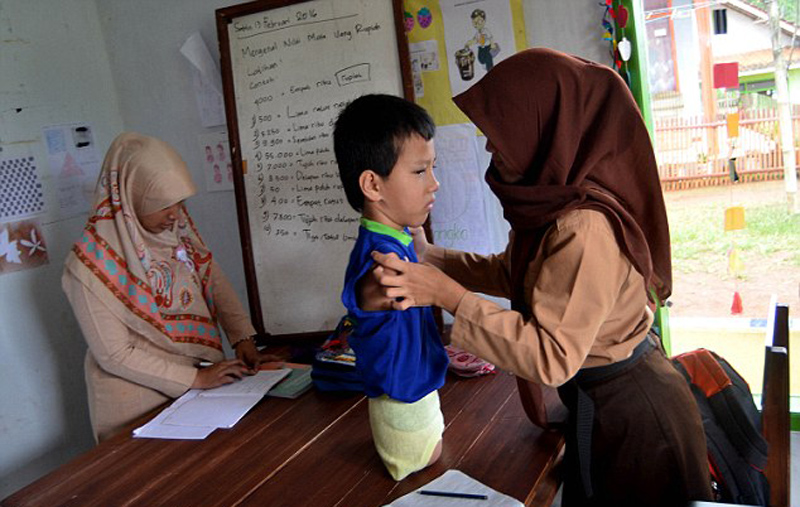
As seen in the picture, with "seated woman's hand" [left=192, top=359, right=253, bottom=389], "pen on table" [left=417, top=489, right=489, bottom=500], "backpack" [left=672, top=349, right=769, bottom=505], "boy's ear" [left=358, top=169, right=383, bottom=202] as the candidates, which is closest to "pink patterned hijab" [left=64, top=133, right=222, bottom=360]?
"seated woman's hand" [left=192, top=359, right=253, bottom=389]

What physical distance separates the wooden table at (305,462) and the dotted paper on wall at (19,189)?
41.6 inches

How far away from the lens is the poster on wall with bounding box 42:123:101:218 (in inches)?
101

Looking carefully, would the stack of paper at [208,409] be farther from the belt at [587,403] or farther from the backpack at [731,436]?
the backpack at [731,436]

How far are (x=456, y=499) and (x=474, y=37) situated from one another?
1.43 meters

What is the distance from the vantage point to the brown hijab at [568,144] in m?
1.24

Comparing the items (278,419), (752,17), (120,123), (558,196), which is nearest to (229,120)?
(120,123)

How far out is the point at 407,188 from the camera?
1.37m

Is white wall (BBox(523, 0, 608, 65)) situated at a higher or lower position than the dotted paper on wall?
higher

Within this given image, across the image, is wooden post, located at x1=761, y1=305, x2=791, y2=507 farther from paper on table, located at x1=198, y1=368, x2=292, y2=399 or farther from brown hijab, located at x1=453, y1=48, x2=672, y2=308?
paper on table, located at x1=198, y1=368, x2=292, y2=399

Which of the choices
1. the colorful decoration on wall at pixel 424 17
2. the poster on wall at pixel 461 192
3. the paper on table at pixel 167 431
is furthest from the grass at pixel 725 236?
the paper on table at pixel 167 431

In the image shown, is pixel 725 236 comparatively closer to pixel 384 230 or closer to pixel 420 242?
pixel 420 242

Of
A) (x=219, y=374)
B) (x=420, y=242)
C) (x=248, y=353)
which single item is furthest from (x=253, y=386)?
(x=420, y=242)

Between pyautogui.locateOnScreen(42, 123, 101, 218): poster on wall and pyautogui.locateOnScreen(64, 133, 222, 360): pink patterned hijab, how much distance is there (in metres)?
0.62

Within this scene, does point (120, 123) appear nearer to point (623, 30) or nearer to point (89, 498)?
point (89, 498)
